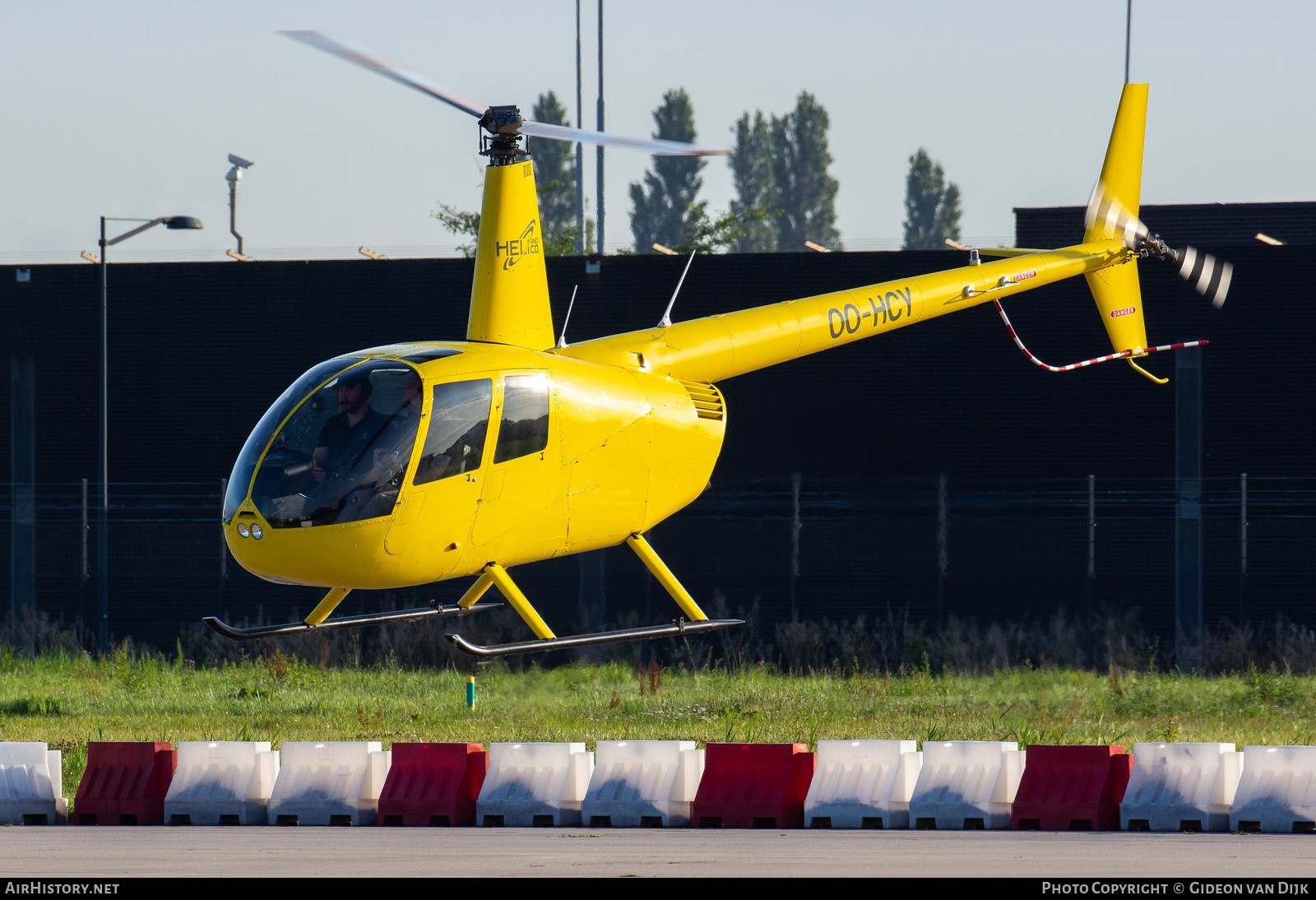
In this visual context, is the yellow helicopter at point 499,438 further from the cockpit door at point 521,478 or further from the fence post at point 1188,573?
the fence post at point 1188,573

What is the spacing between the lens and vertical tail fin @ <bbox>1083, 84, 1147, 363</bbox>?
1830 cm

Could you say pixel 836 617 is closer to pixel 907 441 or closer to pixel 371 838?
pixel 907 441

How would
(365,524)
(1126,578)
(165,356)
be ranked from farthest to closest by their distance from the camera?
(165,356)
(1126,578)
(365,524)

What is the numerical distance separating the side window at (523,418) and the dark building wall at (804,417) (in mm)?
15056

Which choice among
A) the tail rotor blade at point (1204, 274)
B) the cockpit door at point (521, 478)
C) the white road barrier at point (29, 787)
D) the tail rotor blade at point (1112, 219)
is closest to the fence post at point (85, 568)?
the white road barrier at point (29, 787)

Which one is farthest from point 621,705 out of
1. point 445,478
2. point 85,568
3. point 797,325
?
point 85,568

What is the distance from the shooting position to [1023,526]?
26312mm

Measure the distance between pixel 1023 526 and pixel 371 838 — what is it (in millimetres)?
16982

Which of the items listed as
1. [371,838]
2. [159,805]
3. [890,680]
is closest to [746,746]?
[371,838]

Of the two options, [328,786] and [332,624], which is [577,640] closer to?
[332,624]

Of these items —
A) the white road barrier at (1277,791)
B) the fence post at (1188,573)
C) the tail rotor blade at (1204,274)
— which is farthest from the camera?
the fence post at (1188,573)

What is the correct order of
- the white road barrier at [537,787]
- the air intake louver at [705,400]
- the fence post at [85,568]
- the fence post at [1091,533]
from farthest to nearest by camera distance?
the fence post at [85,568]
the fence post at [1091,533]
the air intake louver at [705,400]
the white road barrier at [537,787]

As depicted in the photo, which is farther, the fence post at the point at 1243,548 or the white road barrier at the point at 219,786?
the fence post at the point at 1243,548

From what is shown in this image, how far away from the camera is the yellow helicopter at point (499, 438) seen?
36.3 ft
